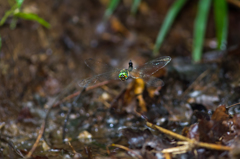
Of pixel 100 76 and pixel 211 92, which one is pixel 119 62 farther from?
pixel 211 92

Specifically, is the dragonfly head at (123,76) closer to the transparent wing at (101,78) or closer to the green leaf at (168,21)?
the transparent wing at (101,78)

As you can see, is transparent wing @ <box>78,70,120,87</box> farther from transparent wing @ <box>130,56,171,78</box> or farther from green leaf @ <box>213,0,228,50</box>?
green leaf @ <box>213,0,228,50</box>

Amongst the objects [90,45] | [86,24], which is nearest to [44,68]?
[90,45]

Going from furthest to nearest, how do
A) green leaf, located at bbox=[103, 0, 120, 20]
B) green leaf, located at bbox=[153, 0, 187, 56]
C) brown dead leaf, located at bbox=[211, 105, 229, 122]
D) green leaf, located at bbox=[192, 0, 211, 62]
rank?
green leaf, located at bbox=[103, 0, 120, 20]
green leaf, located at bbox=[153, 0, 187, 56]
green leaf, located at bbox=[192, 0, 211, 62]
brown dead leaf, located at bbox=[211, 105, 229, 122]

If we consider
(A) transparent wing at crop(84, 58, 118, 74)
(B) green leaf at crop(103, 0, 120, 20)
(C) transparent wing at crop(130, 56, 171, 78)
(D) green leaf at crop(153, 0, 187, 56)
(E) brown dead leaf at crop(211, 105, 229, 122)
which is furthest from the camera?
(B) green leaf at crop(103, 0, 120, 20)

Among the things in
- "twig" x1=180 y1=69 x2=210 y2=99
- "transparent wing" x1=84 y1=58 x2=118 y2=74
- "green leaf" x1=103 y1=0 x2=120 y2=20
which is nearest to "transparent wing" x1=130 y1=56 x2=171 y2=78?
"transparent wing" x1=84 y1=58 x2=118 y2=74

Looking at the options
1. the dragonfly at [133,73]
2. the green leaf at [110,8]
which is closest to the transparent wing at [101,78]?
the dragonfly at [133,73]
